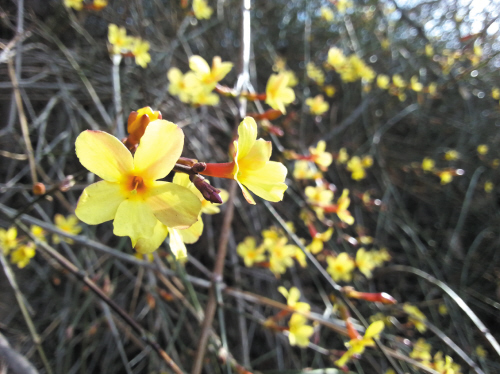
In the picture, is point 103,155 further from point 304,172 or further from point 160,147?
point 304,172

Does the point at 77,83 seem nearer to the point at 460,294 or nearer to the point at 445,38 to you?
the point at 460,294

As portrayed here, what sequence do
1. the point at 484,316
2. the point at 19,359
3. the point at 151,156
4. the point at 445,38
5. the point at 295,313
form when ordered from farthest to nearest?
the point at 445,38 < the point at 484,316 < the point at 295,313 < the point at 19,359 < the point at 151,156

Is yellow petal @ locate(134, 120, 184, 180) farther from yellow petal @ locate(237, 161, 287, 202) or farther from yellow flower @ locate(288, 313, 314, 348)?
yellow flower @ locate(288, 313, 314, 348)

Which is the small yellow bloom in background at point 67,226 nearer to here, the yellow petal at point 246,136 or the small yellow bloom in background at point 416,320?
the yellow petal at point 246,136

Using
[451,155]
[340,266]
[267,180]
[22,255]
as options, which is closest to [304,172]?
[340,266]

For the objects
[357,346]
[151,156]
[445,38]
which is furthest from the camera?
[445,38]

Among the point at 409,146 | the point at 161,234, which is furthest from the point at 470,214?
the point at 161,234

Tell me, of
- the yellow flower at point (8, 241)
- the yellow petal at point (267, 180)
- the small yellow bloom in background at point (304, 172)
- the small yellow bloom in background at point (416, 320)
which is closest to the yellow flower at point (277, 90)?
the small yellow bloom in background at point (304, 172)
